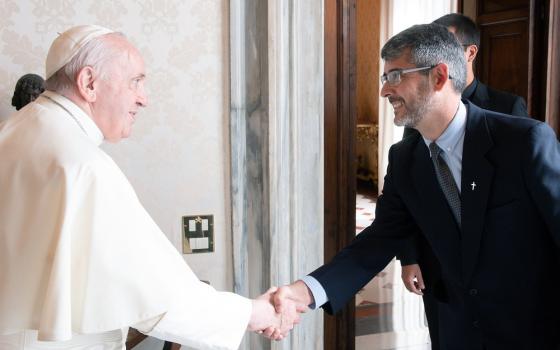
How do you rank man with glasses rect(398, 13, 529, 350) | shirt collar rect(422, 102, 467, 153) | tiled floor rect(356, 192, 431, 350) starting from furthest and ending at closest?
tiled floor rect(356, 192, 431, 350), man with glasses rect(398, 13, 529, 350), shirt collar rect(422, 102, 467, 153)

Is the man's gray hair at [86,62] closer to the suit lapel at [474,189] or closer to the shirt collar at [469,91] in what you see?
the suit lapel at [474,189]

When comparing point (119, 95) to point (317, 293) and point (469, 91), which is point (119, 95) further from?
point (469, 91)

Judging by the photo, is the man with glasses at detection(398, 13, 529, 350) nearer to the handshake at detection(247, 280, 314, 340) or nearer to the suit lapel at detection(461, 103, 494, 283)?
the handshake at detection(247, 280, 314, 340)

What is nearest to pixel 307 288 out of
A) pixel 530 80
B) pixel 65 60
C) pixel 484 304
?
pixel 484 304

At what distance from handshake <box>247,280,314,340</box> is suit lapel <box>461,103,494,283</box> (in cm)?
61

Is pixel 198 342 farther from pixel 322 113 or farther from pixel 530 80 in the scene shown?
pixel 530 80

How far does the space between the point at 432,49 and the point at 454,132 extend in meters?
0.27

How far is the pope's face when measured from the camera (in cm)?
163

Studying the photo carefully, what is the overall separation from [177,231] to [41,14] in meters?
1.06

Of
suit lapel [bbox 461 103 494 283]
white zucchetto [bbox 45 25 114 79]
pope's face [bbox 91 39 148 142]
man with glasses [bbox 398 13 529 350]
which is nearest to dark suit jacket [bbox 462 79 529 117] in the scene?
man with glasses [bbox 398 13 529 350]

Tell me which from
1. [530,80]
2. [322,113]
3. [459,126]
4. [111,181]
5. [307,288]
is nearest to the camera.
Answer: [111,181]

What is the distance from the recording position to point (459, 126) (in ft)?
6.40

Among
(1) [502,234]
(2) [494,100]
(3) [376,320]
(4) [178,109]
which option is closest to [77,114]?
(4) [178,109]

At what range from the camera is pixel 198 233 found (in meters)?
2.77
